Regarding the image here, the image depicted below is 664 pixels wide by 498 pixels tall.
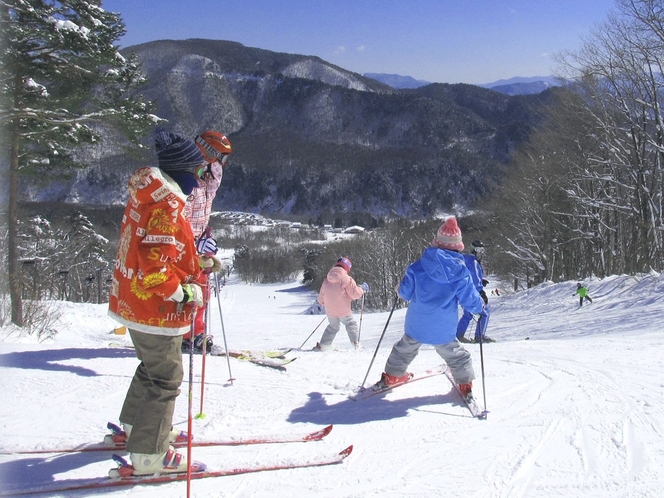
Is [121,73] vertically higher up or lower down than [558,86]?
lower down

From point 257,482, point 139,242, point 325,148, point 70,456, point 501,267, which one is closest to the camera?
point 139,242

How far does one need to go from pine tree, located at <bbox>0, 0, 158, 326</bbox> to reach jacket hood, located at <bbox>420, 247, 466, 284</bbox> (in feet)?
27.9

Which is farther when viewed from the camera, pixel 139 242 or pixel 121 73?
pixel 121 73

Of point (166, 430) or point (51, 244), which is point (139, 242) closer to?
point (166, 430)

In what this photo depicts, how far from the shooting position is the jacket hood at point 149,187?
249 cm

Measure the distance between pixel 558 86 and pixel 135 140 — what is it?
2004 centimetres

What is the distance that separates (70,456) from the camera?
2.94 m

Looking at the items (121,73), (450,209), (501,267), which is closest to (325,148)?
(450,209)

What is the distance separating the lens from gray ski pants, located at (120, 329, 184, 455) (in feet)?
8.45

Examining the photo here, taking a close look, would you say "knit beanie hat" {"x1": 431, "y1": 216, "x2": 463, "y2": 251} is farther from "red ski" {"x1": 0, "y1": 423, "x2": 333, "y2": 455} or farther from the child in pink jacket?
the child in pink jacket

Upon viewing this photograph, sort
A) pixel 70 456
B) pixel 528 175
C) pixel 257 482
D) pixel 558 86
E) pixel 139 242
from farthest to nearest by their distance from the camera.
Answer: pixel 528 175, pixel 558 86, pixel 70 456, pixel 257 482, pixel 139 242

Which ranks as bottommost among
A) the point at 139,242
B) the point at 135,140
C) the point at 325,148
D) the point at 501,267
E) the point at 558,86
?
the point at 501,267

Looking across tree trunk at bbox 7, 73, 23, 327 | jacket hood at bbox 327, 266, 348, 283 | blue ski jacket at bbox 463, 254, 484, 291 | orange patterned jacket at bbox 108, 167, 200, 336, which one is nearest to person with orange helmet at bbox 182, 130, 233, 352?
orange patterned jacket at bbox 108, 167, 200, 336

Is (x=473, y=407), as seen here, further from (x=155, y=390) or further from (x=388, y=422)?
(x=155, y=390)
